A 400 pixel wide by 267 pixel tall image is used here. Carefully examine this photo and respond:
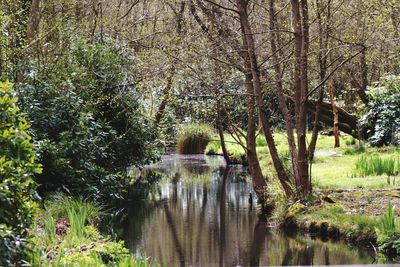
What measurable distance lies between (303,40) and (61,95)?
17.1ft

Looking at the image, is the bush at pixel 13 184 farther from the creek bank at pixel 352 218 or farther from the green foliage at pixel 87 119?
the creek bank at pixel 352 218

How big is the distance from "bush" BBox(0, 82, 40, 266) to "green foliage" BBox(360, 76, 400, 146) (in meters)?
15.3

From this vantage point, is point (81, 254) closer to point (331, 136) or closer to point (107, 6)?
point (107, 6)

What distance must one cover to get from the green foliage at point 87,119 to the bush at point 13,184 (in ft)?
15.2

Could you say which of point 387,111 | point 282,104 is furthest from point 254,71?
point 387,111

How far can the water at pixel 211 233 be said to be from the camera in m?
10.4

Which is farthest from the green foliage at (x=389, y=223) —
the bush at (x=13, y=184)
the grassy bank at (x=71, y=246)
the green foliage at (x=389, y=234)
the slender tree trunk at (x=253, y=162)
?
the bush at (x=13, y=184)

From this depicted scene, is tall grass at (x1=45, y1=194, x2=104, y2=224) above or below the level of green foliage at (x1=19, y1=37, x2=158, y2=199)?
below

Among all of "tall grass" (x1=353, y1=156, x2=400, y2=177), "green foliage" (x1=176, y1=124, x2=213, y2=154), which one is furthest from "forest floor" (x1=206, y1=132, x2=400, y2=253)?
"green foliage" (x1=176, y1=124, x2=213, y2=154)

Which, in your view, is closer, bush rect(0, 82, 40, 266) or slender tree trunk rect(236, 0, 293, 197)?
bush rect(0, 82, 40, 266)

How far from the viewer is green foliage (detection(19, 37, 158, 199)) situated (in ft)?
41.6

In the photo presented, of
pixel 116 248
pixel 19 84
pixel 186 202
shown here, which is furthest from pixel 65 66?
pixel 116 248

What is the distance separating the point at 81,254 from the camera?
7504 mm

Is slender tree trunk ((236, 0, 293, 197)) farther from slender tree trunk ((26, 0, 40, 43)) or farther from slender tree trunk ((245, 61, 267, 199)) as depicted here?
slender tree trunk ((26, 0, 40, 43))
